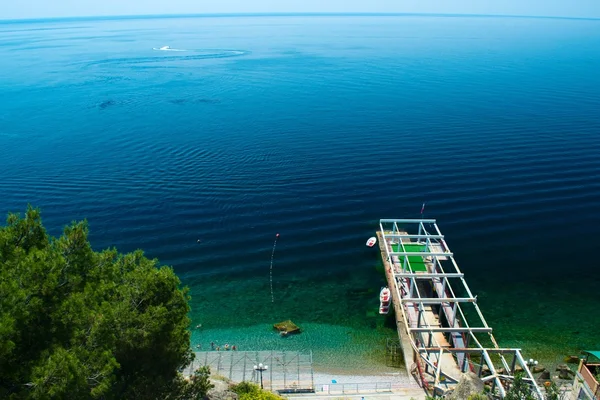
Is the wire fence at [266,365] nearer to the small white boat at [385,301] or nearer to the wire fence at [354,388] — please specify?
the wire fence at [354,388]

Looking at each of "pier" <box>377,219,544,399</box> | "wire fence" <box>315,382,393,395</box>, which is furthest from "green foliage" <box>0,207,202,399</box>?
"pier" <box>377,219,544,399</box>

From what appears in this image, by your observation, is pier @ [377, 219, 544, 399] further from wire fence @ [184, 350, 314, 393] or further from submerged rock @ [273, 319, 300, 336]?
submerged rock @ [273, 319, 300, 336]

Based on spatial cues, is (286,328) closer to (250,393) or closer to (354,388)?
(354,388)

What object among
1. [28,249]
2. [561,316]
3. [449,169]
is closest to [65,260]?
[28,249]

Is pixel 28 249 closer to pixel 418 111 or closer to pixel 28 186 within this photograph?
pixel 28 186

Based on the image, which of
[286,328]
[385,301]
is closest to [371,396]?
[286,328]

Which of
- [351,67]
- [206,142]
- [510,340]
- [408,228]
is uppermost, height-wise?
[351,67]

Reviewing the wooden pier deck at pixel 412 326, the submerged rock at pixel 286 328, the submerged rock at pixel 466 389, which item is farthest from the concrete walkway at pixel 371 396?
the submerged rock at pixel 286 328

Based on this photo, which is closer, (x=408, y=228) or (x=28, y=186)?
(x=408, y=228)
